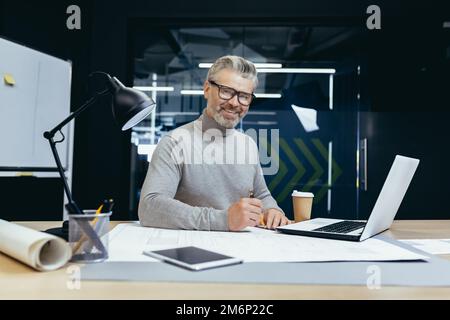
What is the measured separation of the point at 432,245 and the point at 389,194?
18cm

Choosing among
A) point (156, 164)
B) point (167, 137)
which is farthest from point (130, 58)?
point (156, 164)

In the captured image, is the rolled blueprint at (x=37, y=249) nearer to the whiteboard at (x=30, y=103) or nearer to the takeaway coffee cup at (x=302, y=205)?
the takeaway coffee cup at (x=302, y=205)

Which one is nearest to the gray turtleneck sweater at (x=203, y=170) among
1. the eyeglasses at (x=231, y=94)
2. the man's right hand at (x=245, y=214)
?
the eyeglasses at (x=231, y=94)

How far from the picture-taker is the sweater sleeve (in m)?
1.16

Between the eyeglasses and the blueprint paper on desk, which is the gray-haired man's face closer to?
the eyeglasses

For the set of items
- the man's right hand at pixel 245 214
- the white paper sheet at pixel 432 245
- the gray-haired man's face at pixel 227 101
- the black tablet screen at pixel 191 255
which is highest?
the gray-haired man's face at pixel 227 101

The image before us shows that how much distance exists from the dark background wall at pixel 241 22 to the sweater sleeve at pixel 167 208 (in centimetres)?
164

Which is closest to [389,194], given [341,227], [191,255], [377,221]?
[377,221]

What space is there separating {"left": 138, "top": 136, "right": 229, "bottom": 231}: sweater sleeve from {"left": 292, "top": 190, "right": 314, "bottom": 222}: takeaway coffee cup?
0.33m

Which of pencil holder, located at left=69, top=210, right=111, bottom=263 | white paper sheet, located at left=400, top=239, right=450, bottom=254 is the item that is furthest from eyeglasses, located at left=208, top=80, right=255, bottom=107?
pencil holder, located at left=69, top=210, right=111, bottom=263

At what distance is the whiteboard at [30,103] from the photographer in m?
2.02

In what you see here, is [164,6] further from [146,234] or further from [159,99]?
[146,234]

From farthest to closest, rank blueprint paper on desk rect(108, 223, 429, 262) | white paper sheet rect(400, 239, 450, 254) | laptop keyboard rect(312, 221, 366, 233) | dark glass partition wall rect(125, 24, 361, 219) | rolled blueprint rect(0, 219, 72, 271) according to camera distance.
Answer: dark glass partition wall rect(125, 24, 361, 219) < laptop keyboard rect(312, 221, 366, 233) < white paper sheet rect(400, 239, 450, 254) < blueprint paper on desk rect(108, 223, 429, 262) < rolled blueprint rect(0, 219, 72, 271)
